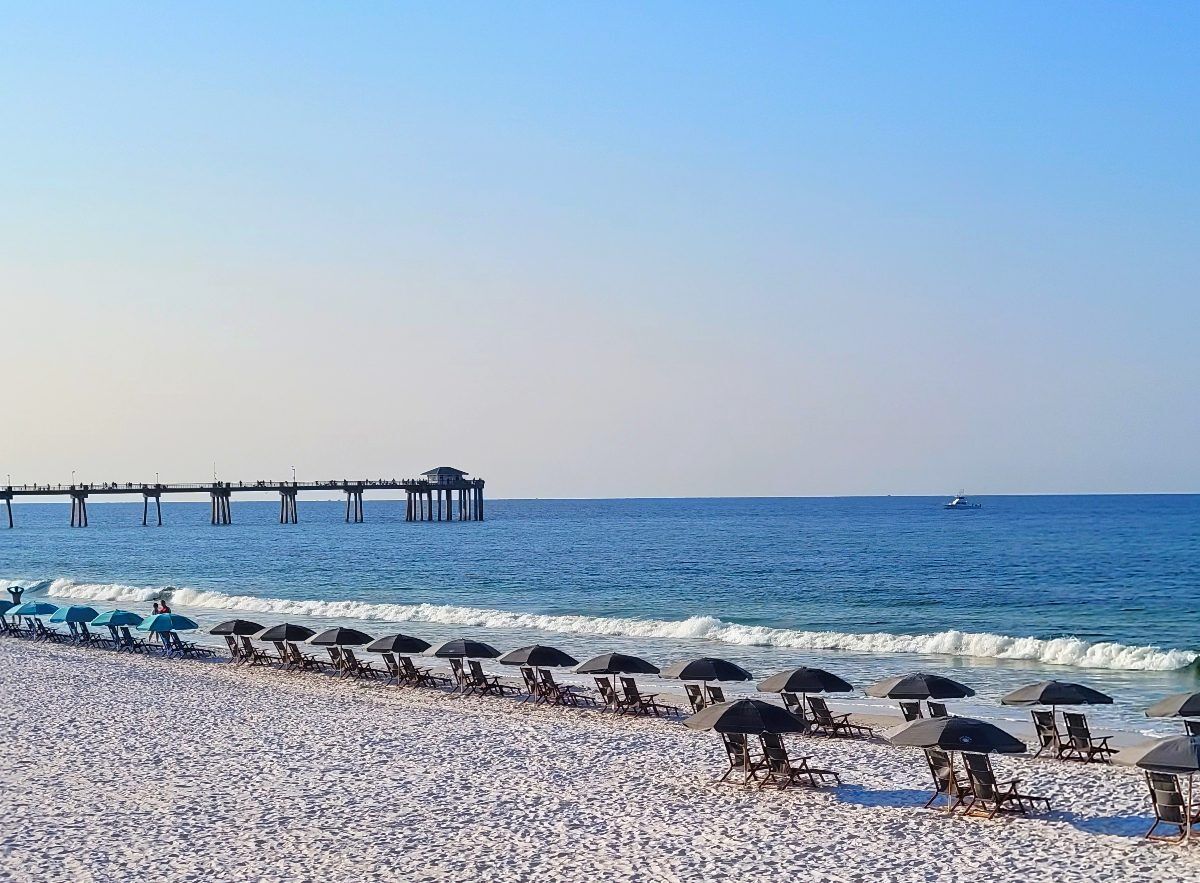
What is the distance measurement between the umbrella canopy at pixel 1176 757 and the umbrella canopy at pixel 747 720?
357 cm

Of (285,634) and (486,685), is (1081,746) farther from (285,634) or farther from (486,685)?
(285,634)

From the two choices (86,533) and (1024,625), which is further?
(86,533)

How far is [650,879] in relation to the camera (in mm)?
10078

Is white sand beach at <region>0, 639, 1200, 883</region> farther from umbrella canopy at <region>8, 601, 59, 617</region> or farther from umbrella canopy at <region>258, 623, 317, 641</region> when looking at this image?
umbrella canopy at <region>8, 601, 59, 617</region>

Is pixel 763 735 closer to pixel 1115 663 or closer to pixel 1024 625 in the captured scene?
pixel 1115 663

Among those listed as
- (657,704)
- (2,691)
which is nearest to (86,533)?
(2,691)

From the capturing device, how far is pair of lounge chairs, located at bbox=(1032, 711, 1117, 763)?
1523 cm

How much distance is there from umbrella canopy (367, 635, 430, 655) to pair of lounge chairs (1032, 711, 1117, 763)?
37.7 ft

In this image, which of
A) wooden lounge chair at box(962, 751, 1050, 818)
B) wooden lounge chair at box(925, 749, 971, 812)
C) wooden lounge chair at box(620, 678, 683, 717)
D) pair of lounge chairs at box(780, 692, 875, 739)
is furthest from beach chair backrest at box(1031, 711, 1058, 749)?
wooden lounge chair at box(620, 678, 683, 717)

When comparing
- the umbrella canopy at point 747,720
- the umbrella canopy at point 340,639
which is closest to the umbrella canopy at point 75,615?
the umbrella canopy at point 340,639

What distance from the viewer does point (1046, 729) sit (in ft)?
51.6

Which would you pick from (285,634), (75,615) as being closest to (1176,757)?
(285,634)

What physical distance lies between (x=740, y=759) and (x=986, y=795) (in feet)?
9.68

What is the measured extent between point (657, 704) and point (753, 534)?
260 feet
